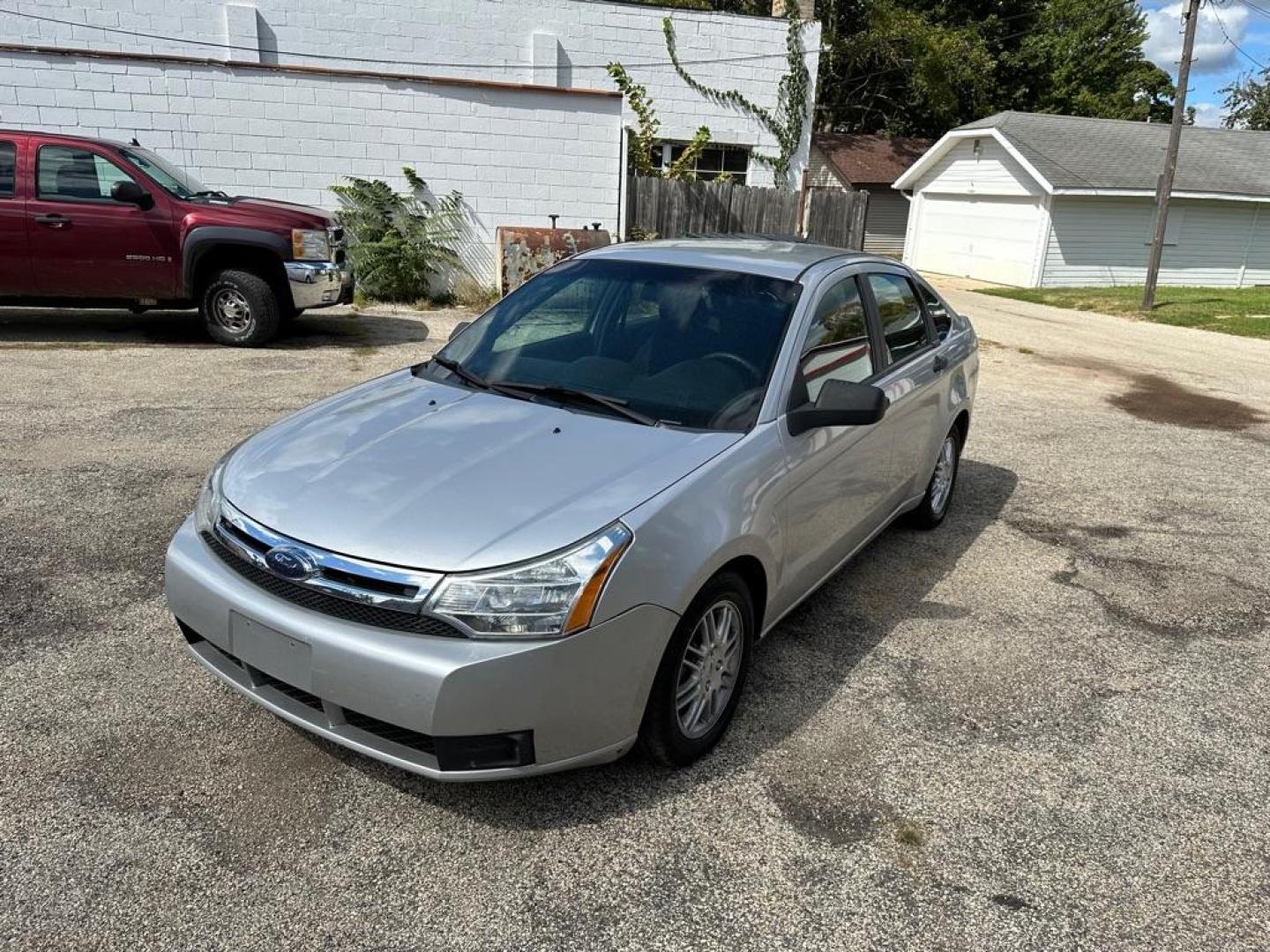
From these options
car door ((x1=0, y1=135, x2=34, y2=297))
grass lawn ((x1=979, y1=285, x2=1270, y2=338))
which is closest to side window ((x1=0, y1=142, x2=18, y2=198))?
car door ((x1=0, y1=135, x2=34, y2=297))

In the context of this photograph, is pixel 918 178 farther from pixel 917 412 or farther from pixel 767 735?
pixel 767 735

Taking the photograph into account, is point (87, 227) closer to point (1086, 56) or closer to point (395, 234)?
point (395, 234)

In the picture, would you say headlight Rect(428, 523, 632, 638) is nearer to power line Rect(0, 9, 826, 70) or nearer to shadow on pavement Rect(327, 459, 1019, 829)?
shadow on pavement Rect(327, 459, 1019, 829)

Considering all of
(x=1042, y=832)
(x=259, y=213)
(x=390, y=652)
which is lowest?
(x=1042, y=832)

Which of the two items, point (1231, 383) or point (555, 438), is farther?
point (1231, 383)

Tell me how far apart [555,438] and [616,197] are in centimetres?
1158

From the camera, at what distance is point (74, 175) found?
8898 millimetres

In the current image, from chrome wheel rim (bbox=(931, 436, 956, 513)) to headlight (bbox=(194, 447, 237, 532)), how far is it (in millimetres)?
3616

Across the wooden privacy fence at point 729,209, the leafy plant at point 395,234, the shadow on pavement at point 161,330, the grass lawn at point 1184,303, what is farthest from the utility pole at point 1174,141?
the shadow on pavement at point 161,330

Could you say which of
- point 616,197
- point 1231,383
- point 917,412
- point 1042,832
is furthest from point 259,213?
point 1231,383

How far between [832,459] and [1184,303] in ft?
68.3

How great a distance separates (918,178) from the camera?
90.0 ft

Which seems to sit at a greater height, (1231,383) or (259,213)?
(259,213)

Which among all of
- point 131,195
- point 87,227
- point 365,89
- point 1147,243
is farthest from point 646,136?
point 1147,243
